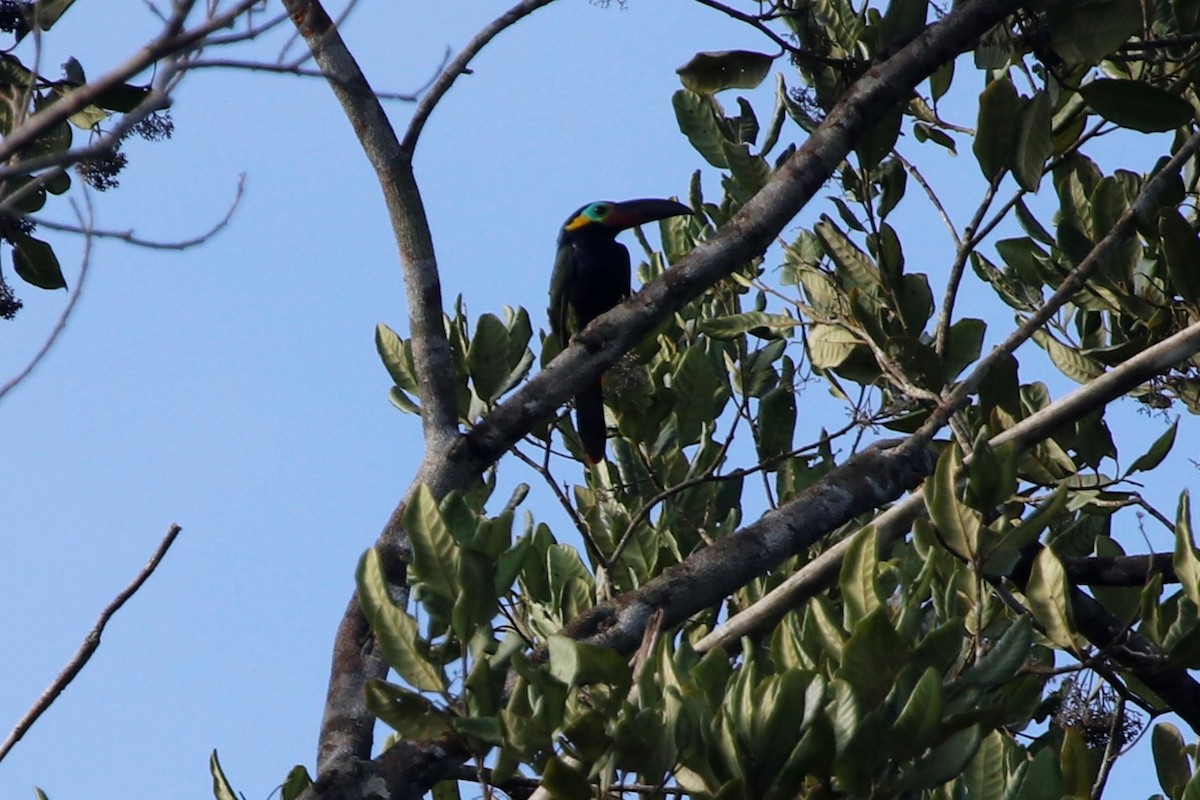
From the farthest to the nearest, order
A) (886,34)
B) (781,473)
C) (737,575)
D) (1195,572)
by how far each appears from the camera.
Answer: (781,473) → (886,34) → (737,575) → (1195,572)

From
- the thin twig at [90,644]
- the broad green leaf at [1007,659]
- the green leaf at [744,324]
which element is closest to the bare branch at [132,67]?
the thin twig at [90,644]

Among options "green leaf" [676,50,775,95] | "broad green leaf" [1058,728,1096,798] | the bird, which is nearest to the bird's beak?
the bird

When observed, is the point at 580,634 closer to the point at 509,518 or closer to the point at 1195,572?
the point at 509,518

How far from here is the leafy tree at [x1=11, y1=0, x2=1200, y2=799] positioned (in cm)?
221

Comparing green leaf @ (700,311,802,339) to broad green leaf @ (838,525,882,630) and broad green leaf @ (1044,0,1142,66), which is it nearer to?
broad green leaf @ (1044,0,1142,66)

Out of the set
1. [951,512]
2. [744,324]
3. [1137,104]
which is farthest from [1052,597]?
[744,324]

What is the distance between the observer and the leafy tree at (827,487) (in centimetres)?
221

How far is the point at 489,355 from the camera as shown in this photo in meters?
3.46

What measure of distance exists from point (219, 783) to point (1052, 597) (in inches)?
57.8

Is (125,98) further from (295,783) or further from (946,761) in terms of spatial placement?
(946,761)

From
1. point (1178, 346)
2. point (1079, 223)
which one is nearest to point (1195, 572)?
point (1178, 346)

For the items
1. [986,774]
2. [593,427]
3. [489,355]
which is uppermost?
[593,427]

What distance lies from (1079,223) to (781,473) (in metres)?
1.18

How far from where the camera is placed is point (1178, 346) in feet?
10.4
